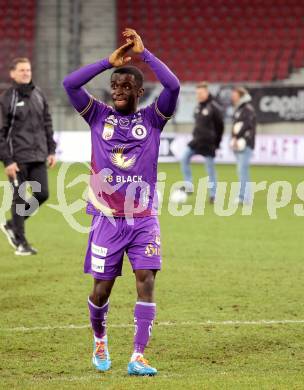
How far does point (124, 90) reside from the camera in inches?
238

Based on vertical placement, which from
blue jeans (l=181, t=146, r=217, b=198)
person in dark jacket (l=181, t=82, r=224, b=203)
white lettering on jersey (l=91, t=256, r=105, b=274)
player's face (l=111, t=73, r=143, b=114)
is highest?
player's face (l=111, t=73, r=143, b=114)

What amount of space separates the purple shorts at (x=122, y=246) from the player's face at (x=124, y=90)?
0.76m

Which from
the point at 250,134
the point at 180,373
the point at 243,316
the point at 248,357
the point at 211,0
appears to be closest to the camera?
the point at 180,373

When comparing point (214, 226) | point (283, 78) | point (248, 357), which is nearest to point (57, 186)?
point (214, 226)

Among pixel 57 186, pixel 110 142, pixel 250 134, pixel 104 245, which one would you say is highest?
pixel 110 142

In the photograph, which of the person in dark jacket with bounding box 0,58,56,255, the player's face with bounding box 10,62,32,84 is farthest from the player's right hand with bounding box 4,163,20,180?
the player's face with bounding box 10,62,32,84

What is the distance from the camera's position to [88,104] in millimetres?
6262

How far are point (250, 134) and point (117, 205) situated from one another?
38.0 feet

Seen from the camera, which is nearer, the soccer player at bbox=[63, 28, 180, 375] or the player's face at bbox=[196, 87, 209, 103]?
the soccer player at bbox=[63, 28, 180, 375]

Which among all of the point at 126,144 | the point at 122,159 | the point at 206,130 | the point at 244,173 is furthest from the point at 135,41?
the point at 206,130

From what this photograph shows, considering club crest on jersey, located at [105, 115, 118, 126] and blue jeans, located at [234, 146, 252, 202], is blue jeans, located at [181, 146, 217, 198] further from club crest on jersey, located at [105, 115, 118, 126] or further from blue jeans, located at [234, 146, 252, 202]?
club crest on jersey, located at [105, 115, 118, 126]

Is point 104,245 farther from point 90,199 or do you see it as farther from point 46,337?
point 46,337

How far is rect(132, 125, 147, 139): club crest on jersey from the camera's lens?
6.16m

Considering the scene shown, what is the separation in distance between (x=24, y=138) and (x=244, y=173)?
22.7ft
